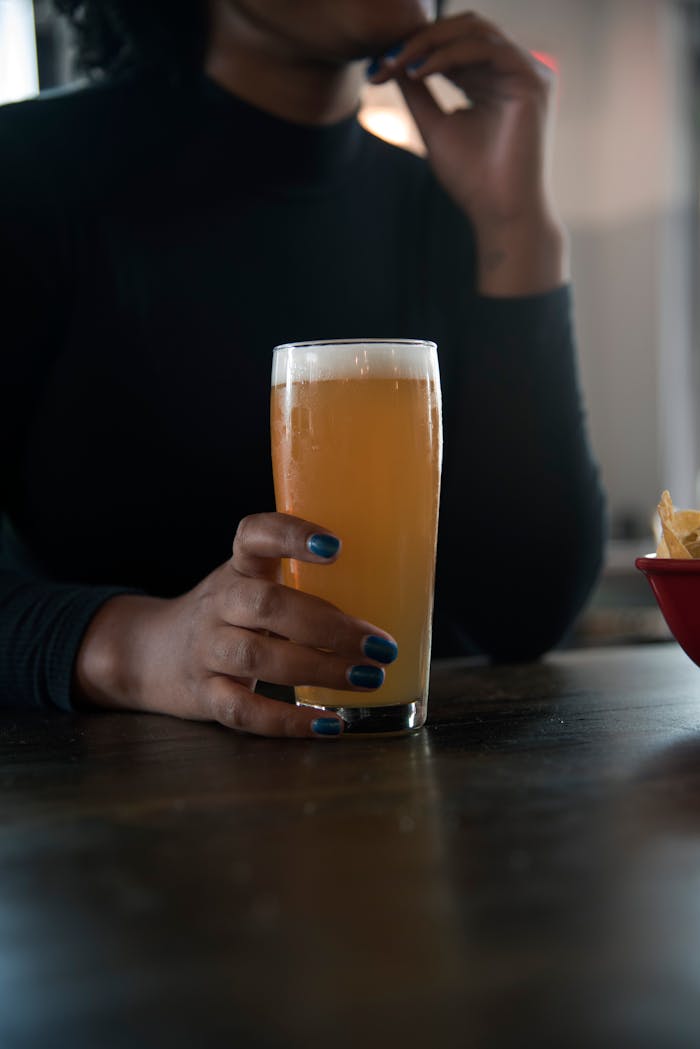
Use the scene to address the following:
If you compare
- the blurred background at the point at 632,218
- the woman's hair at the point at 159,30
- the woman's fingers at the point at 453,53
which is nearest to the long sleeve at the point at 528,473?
the woman's fingers at the point at 453,53

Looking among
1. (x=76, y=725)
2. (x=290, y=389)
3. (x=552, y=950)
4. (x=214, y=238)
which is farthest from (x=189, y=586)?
(x=552, y=950)

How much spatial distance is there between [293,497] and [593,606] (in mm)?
2924

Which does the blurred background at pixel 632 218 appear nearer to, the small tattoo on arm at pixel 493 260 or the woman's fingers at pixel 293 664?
the small tattoo on arm at pixel 493 260

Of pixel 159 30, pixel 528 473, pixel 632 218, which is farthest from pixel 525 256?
pixel 632 218

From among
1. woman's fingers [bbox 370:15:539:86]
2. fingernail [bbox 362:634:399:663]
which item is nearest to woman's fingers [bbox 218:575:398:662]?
fingernail [bbox 362:634:399:663]

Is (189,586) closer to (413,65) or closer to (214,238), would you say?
(214,238)

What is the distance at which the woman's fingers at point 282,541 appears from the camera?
67 centimetres

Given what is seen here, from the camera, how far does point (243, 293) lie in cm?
142

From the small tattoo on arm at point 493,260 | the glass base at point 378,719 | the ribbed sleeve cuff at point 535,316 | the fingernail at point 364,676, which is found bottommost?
the glass base at point 378,719

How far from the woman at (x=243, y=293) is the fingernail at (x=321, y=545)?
66cm

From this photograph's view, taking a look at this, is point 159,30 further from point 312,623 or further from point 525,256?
point 312,623

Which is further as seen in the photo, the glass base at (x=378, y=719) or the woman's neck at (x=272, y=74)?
the woman's neck at (x=272, y=74)

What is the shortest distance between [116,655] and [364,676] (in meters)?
0.25

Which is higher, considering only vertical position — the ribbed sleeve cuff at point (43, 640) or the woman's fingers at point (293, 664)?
the woman's fingers at point (293, 664)
